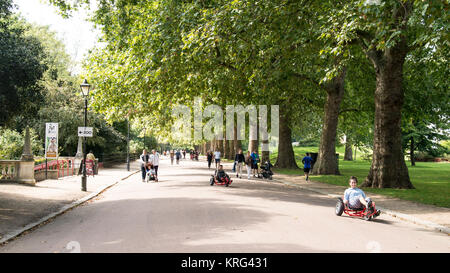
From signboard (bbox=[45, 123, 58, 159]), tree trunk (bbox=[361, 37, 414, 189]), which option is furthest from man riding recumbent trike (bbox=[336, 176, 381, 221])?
signboard (bbox=[45, 123, 58, 159])

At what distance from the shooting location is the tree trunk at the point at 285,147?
35.8m

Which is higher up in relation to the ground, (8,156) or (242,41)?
(242,41)

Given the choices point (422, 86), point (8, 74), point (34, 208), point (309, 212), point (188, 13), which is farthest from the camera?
point (422, 86)

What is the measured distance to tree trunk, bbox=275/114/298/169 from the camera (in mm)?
35844

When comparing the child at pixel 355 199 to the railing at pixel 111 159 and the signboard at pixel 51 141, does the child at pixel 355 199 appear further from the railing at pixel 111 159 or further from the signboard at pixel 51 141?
the railing at pixel 111 159

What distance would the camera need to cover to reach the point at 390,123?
62.3 feet

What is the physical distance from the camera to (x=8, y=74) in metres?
15.2

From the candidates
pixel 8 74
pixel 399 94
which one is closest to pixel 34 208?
pixel 8 74

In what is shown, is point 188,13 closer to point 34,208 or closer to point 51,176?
point 34,208

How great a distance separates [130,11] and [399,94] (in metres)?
14.0

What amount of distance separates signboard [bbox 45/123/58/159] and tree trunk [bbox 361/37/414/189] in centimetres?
1516

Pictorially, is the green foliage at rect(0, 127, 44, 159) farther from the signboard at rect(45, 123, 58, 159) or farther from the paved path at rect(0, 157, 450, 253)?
the paved path at rect(0, 157, 450, 253)

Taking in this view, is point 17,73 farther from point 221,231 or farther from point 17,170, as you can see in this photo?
point 221,231

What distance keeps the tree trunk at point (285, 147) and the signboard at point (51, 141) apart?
62.1 ft
